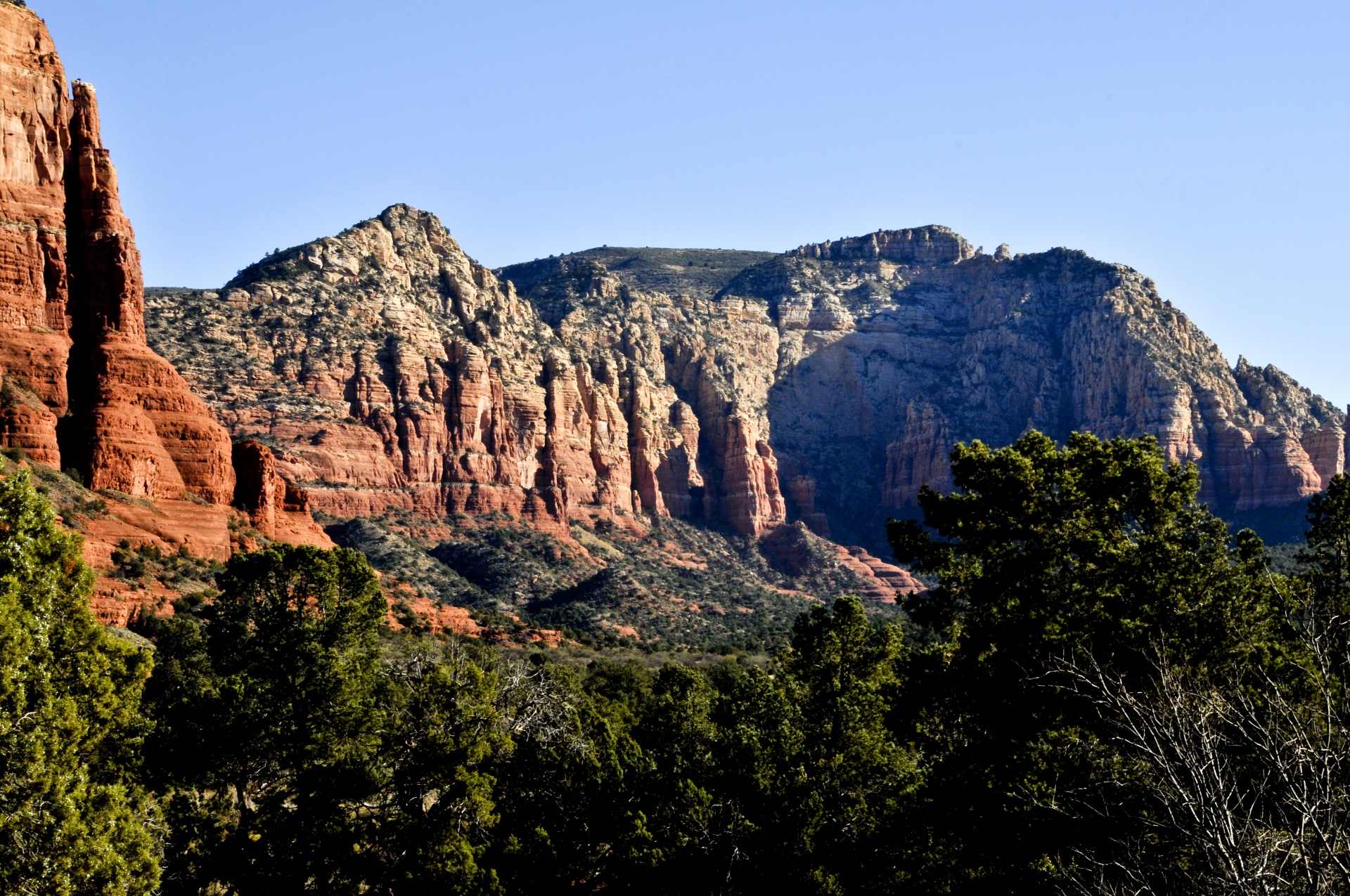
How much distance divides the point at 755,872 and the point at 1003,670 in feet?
32.5

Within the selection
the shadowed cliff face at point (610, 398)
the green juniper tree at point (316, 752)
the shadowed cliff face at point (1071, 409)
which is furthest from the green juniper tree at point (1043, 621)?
the shadowed cliff face at point (1071, 409)

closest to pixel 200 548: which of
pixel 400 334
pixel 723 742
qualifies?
pixel 723 742

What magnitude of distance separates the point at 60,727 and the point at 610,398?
130913 mm

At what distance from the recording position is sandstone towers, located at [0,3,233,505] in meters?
70.8

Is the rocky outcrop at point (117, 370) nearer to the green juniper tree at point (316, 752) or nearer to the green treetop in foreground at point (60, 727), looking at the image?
the green juniper tree at point (316, 752)

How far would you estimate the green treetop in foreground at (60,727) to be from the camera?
2206 centimetres

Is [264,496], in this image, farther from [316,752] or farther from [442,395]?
[316,752]

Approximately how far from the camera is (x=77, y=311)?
7581 cm

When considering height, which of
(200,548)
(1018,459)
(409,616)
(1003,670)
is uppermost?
Answer: (1018,459)

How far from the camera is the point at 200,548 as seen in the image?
72.2 metres

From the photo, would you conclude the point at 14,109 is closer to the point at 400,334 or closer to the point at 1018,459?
the point at 400,334

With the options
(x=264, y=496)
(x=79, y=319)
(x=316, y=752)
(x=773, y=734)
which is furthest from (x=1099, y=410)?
(x=316, y=752)

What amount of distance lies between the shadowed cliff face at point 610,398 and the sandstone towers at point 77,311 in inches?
578

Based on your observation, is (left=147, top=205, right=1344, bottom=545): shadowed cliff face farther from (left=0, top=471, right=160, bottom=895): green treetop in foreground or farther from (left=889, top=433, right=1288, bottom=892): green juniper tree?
(left=889, top=433, right=1288, bottom=892): green juniper tree
